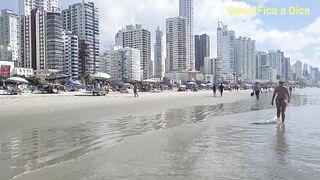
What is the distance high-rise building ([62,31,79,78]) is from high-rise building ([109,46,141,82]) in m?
20.8

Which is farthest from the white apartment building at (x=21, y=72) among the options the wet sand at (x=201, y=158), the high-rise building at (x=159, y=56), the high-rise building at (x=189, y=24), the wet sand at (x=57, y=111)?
the wet sand at (x=201, y=158)

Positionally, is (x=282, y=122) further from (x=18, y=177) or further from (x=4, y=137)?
(x=18, y=177)

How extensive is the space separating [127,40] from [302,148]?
165 meters

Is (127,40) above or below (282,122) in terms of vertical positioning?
above

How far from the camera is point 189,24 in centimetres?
17700

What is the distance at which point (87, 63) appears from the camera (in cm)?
12594

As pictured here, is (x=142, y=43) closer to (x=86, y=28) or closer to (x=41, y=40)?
(x=86, y=28)

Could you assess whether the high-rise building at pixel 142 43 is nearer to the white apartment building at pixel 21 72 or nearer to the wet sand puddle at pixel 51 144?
the white apartment building at pixel 21 72

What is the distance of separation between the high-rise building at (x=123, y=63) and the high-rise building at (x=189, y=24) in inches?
1347

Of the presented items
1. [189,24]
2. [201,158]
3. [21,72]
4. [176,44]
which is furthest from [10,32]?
[201,158]

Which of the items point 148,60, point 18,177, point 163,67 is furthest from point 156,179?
point 163,67

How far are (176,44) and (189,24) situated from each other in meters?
13.1

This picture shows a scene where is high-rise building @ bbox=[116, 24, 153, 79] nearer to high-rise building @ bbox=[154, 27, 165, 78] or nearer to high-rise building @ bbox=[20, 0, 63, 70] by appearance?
high-rise building @ bbox=[154, 27, 165, 78]

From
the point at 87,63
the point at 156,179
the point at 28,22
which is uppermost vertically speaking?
the point at 28,22
